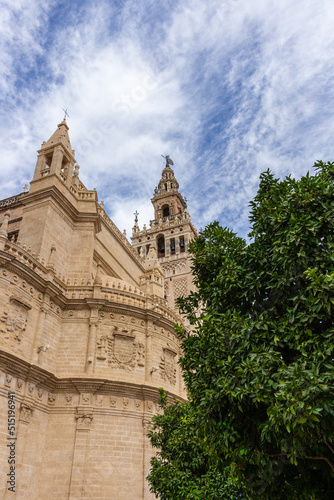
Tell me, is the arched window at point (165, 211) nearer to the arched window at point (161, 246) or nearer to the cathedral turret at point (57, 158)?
the arched window at point (161, 246)

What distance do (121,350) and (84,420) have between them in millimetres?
3419

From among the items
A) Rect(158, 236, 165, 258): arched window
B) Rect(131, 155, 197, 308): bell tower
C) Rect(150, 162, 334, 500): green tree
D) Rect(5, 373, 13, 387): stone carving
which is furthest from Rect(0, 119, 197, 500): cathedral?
Rect(158, 236, 165, 258): arched window

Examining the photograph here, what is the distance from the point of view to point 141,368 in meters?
18.6

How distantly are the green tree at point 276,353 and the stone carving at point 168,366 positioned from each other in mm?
12029

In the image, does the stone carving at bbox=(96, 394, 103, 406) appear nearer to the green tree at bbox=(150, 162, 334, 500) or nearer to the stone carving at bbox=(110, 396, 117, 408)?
the stone carving at bbox=(110, 396, 117, 408)

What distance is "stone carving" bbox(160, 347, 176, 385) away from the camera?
19500mm

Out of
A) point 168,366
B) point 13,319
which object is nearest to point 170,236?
point 168,366

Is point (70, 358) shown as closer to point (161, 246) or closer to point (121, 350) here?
point (121, 350)

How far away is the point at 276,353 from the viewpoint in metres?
6.13

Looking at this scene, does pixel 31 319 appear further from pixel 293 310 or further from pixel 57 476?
pixel 293 310

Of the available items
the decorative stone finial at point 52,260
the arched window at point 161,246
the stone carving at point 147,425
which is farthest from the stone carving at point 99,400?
the arched window at point 161,246

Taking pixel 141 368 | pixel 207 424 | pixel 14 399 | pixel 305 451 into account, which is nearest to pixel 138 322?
pixel 141 368

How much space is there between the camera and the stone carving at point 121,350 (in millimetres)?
17938

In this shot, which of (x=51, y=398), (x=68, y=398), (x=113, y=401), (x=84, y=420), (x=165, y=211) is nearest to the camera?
(x=84, y=420)
